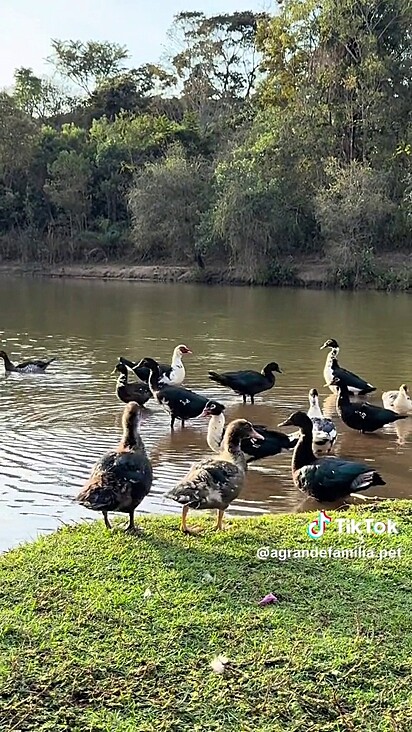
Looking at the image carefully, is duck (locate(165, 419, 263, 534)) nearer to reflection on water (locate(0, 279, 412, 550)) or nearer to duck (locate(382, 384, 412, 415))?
reflection on water (locate(0, 279, 412, 550))

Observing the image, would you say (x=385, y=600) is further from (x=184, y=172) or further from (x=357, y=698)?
(x=184, y=172)

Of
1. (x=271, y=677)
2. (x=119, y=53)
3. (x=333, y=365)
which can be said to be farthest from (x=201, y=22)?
(x=271, y=677)

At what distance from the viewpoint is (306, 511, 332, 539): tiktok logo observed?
593 cm

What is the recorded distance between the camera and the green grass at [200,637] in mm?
3629

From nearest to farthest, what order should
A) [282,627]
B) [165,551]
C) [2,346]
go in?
[282,627], [165,551], [2,346]

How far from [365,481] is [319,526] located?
1.39m

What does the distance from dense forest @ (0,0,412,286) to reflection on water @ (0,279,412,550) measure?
7522mm

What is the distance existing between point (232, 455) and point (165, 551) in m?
1.23

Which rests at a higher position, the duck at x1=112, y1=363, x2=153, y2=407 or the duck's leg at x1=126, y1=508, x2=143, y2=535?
the duck's leg at x1=126, y1=508, x2=143, y2=535

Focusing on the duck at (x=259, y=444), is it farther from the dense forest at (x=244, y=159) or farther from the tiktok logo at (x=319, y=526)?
the dense forest at (x=244, y=159)

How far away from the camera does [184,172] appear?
154ft

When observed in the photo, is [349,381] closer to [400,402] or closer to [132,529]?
[400,402]

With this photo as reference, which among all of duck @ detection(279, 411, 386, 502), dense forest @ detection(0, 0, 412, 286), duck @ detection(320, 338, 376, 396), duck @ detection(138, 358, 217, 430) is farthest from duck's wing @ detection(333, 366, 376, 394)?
dense forest @ detection(0, 0, 412, 286)

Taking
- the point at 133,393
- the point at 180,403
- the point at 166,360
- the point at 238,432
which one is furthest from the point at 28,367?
the point at 238,432
